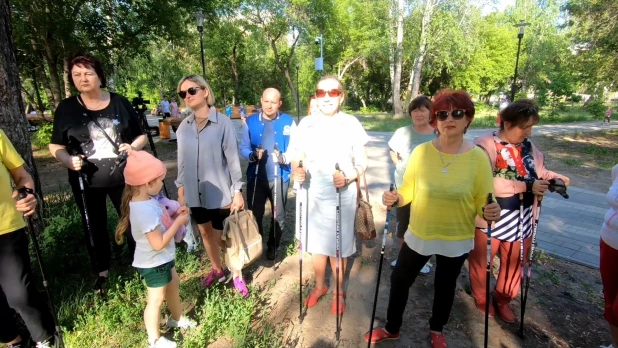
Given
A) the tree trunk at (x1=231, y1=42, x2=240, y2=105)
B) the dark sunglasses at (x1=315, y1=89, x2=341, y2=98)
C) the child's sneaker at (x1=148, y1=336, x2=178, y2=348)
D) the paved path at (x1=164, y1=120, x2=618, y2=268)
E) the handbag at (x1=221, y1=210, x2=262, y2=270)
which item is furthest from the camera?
the tree trunk at (x1=231, y1=42, x2=240, y2=105)

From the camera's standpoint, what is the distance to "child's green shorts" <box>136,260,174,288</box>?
2.40 m

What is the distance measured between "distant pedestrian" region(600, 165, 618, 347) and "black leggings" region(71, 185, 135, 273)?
3959 millimetres

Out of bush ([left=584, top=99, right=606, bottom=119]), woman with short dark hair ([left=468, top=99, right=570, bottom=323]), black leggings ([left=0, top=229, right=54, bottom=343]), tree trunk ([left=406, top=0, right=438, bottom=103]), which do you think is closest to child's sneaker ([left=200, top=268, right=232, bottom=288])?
black leggings ([left=0, top=229, right=54, bottom=343])

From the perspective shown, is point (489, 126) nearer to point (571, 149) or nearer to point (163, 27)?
point (571, 149)

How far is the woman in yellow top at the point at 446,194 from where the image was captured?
7.36 feet

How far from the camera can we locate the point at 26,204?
2176 millimetres

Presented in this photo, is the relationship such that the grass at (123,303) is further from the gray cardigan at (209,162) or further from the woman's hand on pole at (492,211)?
the woman's hand on pole at (492,211)

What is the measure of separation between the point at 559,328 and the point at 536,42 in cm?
3946

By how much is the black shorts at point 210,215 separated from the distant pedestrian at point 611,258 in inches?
120

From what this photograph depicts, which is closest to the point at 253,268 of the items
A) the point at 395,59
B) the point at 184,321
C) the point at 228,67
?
the point at 184,321

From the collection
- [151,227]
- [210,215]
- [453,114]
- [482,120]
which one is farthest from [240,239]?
[482,120]

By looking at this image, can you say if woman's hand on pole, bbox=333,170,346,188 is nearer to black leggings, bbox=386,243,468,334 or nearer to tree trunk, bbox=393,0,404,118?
black leggings, bbox=386,243,468,334

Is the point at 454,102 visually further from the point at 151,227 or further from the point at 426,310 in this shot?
the point at 151,227

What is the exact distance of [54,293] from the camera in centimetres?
321
